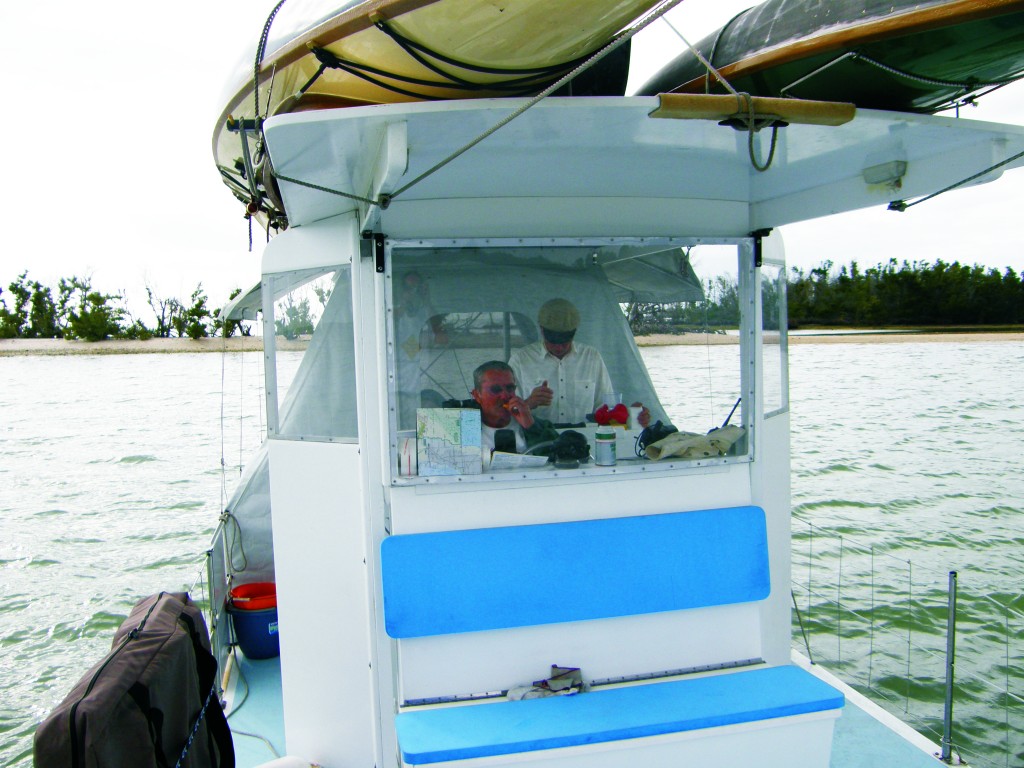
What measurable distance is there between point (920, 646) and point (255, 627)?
588 cm

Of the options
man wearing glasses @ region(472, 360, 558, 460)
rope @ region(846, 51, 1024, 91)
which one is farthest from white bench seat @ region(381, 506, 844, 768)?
rope @ region(846, 51, 1024, 91)

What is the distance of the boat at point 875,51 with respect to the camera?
1947mm

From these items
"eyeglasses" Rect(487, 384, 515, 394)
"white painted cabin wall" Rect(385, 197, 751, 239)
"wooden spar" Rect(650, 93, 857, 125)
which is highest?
"wooden spar" Rect(650, 93, 857, 125)

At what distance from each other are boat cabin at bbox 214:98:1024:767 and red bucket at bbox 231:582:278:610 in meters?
1.37

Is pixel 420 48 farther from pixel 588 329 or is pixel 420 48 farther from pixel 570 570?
pixel 570 570

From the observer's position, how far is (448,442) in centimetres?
281

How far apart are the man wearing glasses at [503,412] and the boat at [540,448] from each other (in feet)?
0.05

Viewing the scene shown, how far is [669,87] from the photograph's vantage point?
9.16 feet

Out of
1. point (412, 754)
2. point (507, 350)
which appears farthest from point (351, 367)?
point (412, 754)

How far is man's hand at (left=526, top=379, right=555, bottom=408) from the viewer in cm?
292

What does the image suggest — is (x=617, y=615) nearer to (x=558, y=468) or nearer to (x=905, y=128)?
(x=558, y=468)

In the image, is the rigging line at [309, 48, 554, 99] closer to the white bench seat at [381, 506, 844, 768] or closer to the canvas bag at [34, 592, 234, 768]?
the white bench seat at [381, 506, 844, 768]

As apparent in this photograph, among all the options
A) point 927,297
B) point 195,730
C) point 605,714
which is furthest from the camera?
point 927,297

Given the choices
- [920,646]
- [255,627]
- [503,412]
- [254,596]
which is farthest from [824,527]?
[503,412]
